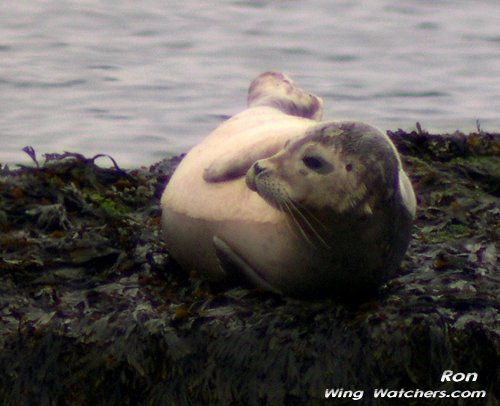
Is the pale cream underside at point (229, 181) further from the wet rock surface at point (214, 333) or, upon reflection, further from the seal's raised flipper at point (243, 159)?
the wet rock surface at point (214, 333)

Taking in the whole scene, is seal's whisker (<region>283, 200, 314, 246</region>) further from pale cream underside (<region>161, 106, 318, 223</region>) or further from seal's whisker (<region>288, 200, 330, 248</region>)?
pale cream underside (<region>161, 106, 318, 223</region>)

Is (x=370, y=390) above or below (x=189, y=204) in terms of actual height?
below

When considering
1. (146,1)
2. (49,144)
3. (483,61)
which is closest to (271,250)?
(49,144)

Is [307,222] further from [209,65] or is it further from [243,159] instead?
[209,65]

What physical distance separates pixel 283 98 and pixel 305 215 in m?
1.64

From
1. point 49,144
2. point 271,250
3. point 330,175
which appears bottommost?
point 49,144

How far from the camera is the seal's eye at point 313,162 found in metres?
3.96

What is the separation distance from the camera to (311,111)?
557 centimetres

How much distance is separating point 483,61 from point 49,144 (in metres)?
4.90

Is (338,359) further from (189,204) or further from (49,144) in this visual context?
(49,144)

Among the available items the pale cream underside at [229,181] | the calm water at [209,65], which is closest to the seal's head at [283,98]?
the pale cream underside at [229,181]

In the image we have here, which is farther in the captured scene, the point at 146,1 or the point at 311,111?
the point at 146,1

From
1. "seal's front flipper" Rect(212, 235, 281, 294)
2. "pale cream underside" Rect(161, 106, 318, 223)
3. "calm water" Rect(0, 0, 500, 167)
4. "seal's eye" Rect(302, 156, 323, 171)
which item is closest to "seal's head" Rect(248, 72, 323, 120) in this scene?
"pale cream underside" Rect(161, 106, 318, 223)

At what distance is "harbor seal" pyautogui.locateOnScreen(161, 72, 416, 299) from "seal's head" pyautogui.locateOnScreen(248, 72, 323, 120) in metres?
1.06
